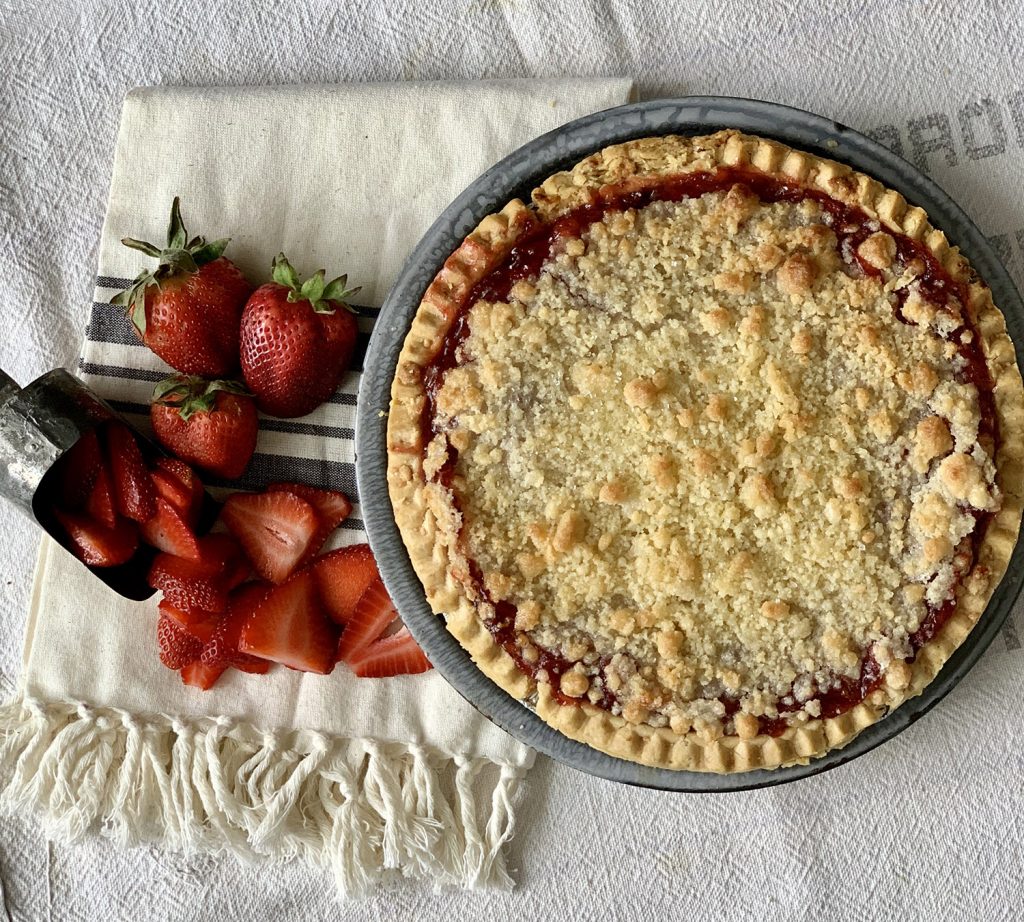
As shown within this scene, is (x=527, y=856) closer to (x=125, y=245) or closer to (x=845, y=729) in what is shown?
(x=845, y=729)

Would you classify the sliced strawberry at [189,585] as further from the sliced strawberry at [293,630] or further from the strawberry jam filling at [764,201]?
the strawberry jam filling at [764,201]

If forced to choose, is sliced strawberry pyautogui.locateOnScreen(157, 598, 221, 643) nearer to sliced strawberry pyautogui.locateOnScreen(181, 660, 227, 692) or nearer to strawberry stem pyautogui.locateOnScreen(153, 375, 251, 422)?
sliced strawberry pyautogui.locateOnScreen(181, 660, 227, 692)

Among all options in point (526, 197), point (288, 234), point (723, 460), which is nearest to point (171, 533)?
point (288, 234)

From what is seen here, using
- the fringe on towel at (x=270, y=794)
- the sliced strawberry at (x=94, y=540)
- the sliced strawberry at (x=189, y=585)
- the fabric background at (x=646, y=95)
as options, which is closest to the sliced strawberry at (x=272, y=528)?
the sliced strawberry at (x=189, y=585)

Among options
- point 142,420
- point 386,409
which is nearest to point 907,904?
point 386,409

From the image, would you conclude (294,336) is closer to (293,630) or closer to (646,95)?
(293,630)

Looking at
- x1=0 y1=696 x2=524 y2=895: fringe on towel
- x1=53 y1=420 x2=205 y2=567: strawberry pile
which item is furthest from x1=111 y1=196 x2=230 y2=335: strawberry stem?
x1=0 y1=696 x2=524 y2=895: fringe on towel
